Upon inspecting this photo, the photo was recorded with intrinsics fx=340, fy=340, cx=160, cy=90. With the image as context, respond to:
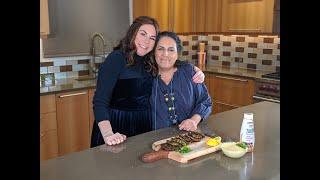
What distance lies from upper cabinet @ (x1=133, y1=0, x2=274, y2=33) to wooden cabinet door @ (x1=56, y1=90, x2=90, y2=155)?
1.36 m

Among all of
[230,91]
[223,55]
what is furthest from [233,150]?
[223,55]

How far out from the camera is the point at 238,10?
4039mm

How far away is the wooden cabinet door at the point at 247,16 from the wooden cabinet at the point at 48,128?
228 cm

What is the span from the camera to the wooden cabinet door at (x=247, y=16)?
3.75m

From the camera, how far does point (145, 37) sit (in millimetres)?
1861

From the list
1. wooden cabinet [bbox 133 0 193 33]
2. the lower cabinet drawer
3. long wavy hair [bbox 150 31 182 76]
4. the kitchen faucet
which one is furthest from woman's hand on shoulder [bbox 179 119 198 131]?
wooden cabinet [bbox 133 0 193 33]

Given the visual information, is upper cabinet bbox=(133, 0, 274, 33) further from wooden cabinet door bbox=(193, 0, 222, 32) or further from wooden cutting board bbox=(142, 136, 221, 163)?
wooden cutting board bbox=(142, 136, 221, 163)

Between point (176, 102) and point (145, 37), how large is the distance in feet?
1.40

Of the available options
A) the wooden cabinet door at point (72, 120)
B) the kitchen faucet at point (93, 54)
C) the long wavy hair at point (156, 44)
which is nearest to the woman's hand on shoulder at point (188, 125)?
the long wavy hair at point (156, 44)

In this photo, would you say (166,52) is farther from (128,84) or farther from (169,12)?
(169,12)
